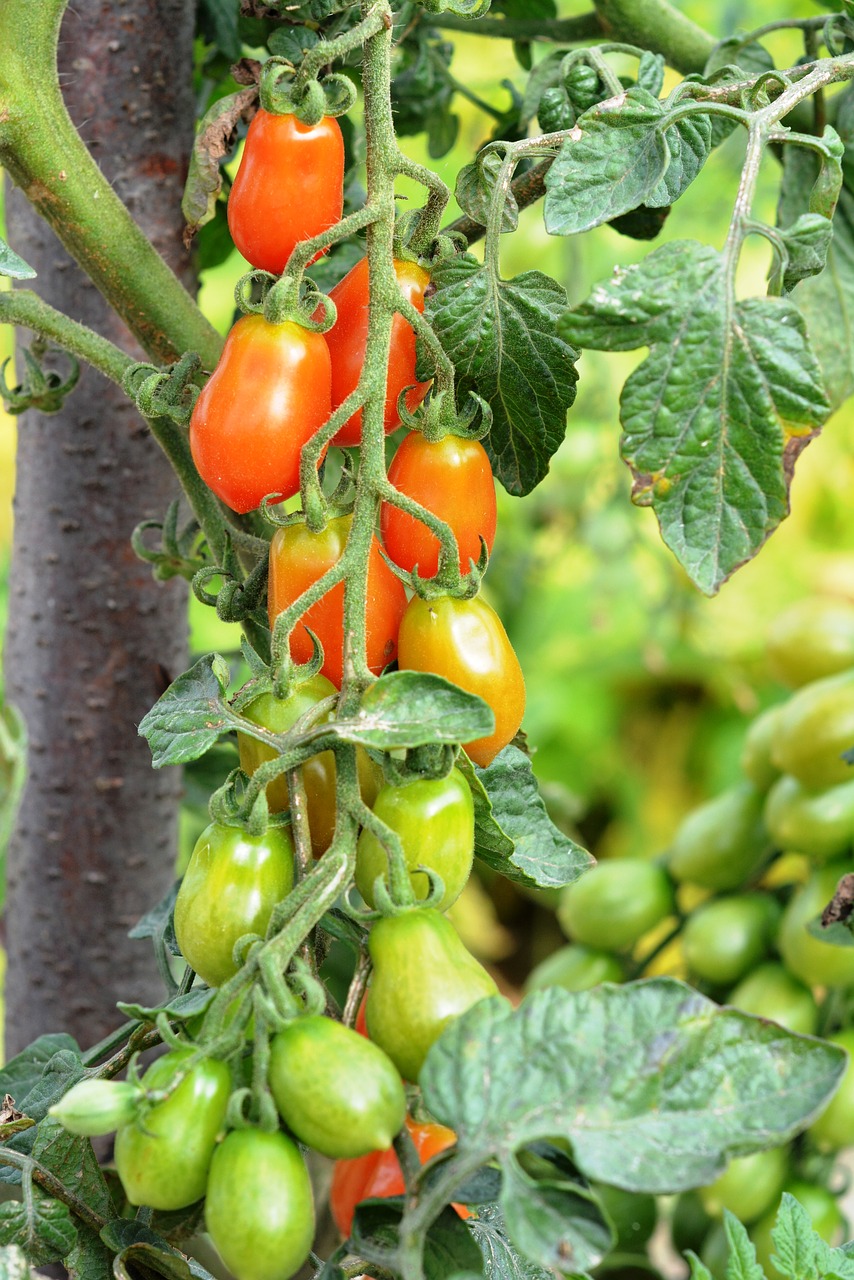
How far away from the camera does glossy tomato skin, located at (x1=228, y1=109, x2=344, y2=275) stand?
390 millimetres

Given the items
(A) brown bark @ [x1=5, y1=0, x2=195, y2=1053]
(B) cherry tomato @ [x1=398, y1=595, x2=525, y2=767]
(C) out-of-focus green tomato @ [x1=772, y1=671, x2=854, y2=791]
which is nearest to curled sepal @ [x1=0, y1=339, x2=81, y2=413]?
(A) brown bark @ [x1=5, y1=0, x2=195, y2=1053]

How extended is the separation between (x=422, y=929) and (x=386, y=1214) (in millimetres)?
76

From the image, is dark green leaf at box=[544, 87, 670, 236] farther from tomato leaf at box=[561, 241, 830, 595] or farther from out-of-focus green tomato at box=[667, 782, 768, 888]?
out-of-focus green tomato at box=[667, 782, 768, 888]

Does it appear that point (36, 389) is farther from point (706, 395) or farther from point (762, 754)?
point (762, 754)

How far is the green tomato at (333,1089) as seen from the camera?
0.29m

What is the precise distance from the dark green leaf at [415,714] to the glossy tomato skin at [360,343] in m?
0.10

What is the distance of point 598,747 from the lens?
1.99 m

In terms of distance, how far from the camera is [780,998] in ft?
2.61

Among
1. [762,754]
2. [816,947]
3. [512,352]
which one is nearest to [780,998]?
[816,947]

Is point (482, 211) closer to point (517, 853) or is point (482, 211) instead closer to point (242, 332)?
point (242, 332)

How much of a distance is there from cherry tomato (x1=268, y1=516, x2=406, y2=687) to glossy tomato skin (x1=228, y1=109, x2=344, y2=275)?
0.10 metres

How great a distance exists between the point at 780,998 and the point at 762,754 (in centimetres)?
16

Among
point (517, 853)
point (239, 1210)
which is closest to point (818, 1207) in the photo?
point (517, 853)

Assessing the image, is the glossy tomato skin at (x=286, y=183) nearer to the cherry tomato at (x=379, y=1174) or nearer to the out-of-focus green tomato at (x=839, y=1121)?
the cherry tomato at (x=379, y=1174)
